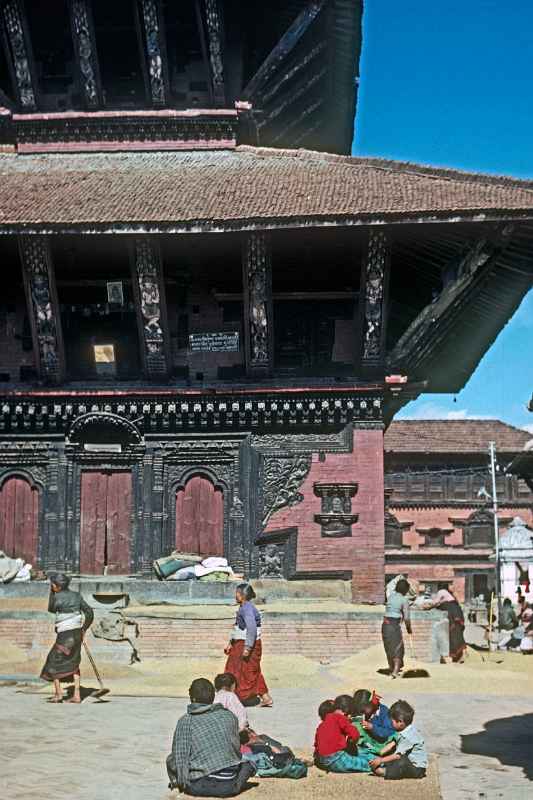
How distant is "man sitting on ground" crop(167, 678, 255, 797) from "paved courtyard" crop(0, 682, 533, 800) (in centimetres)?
21

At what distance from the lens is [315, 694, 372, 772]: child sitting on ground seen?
8766 mm

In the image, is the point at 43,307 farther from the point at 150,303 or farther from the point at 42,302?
the point at 150,303

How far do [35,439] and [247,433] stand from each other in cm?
447

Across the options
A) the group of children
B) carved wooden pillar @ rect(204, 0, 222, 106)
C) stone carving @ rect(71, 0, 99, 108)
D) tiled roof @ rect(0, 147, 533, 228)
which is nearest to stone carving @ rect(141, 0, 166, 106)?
carved wooden pillar @ rect(204, 0, 222, 106)

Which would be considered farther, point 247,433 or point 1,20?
point 1,20

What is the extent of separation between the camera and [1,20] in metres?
23.8

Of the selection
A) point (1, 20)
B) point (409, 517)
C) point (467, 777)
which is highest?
point (1, 20)

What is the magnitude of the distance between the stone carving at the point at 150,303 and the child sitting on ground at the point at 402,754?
13.4 meters

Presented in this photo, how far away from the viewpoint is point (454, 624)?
1900cm

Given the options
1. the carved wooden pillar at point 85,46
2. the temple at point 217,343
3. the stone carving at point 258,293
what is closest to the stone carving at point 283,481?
the temple at point 217,343

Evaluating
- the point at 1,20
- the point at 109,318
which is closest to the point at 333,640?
the point at 109,318

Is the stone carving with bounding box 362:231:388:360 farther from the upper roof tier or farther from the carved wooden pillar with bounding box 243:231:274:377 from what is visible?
the upper roof tier

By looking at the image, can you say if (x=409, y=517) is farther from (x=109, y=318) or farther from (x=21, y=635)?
(x=21, y=635)

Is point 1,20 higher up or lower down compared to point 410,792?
higher up
